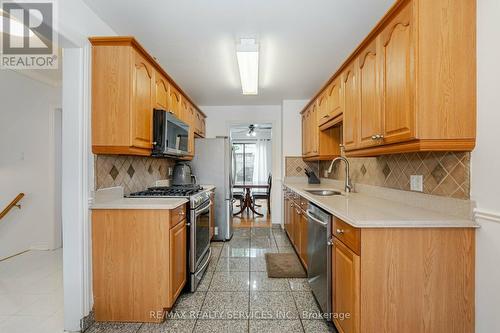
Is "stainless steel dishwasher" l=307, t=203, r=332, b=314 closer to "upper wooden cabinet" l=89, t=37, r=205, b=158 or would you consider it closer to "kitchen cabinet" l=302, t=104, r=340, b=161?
"kitchen cabinet" l=302, t=104, r=340, b=161

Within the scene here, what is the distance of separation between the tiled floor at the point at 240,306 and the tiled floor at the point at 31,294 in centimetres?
44

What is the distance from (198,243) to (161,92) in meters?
1.58

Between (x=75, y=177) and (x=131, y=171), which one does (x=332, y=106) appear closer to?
(x=131, y=171)

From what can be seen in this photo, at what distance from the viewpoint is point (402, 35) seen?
1415 mm

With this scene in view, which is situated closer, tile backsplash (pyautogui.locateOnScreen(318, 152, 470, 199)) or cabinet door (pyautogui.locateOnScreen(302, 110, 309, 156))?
tile backsplash (pyautogui.locateOnScreen(318, 152, 470, 199))

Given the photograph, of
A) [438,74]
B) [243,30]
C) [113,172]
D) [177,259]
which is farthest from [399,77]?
[113,172]

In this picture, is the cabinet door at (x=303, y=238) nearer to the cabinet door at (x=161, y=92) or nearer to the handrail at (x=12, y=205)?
the cabinet door at (x=161, y=92)

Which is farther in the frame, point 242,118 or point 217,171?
point 242,118

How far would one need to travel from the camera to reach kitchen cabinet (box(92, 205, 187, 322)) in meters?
1.82

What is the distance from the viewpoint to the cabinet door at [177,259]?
1.90 metres

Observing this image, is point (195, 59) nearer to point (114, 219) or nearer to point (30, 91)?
point (114, 219)

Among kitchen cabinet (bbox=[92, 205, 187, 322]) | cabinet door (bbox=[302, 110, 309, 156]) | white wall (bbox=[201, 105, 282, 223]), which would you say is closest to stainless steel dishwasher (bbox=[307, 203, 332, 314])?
kitchen cabinet (bbox=[92, 205, 187, 322])

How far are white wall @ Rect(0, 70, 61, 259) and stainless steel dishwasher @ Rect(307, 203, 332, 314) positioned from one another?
3.48m

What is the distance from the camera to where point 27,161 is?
3.25 m
